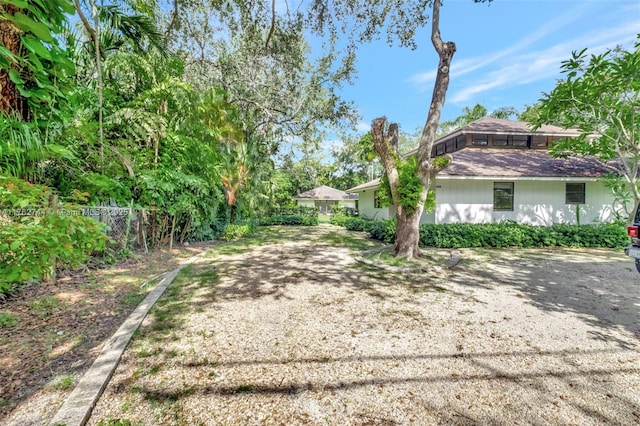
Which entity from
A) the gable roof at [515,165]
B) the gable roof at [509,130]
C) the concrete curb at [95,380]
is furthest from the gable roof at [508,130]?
the concrete curb at [95,380]

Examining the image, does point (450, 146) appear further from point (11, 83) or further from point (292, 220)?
point (11, 83)

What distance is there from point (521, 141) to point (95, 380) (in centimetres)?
1901

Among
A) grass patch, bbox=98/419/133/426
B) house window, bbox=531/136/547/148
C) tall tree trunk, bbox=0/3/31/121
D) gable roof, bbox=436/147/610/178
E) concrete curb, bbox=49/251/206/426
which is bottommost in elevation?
grass patch, bbox=98/419/133/426

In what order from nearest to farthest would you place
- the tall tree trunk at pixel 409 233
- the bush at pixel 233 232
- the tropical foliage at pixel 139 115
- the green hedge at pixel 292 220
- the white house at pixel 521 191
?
the tropical foliage at pixel 139 115
the tall tree trunk at pixel 409 233
the white house at pixel 521 191
the bush at pixel 233 232
the green hedge at pixel 292 220

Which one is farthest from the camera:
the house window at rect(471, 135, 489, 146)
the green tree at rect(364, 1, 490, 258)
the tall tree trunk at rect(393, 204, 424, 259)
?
the house window at rect(471, 135, 489, 146)

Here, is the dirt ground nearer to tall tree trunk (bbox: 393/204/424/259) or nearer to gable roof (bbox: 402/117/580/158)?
tall tree trunk (bbox: 393/204/424/259)

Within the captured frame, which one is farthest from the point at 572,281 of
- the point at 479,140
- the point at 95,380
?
the point at 479,140

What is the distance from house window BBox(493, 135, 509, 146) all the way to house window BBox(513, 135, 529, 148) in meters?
0.51

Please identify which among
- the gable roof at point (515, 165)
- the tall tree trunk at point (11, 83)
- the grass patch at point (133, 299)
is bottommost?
the grass patch at point (133, 299)

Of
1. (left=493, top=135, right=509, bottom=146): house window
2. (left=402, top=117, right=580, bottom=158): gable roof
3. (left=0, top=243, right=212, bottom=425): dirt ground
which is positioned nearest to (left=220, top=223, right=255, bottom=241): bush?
(left=0, top=243, right=212, bottom=425): dirt ground

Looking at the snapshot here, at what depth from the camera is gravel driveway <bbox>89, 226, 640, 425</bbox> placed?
224cm

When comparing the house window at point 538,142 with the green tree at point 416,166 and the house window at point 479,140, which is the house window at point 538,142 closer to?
the house window at point 479,140

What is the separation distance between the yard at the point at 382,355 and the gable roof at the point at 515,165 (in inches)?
261

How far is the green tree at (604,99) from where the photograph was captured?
8.49 m
